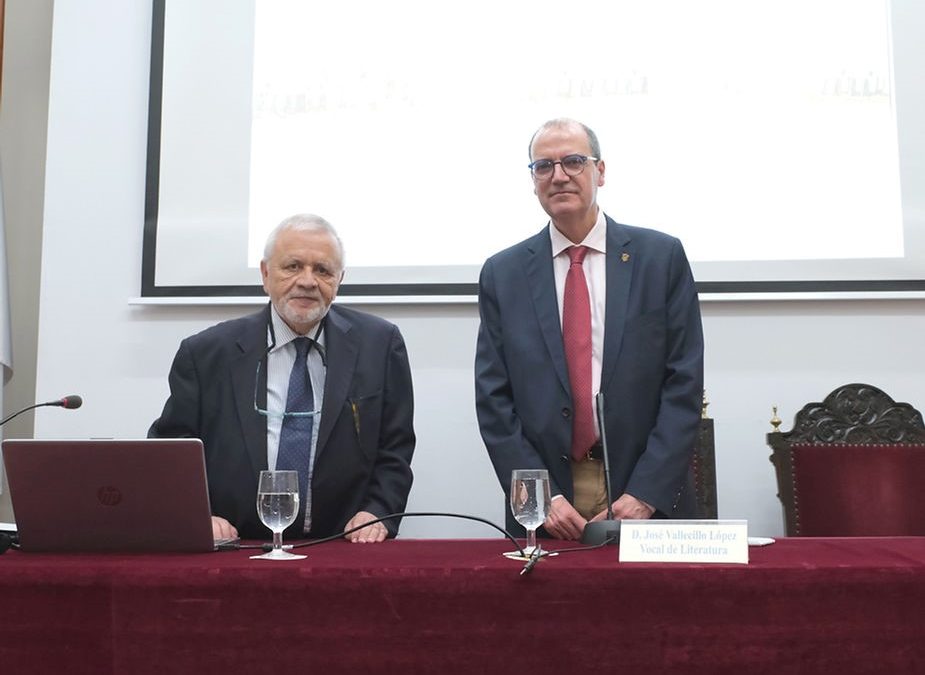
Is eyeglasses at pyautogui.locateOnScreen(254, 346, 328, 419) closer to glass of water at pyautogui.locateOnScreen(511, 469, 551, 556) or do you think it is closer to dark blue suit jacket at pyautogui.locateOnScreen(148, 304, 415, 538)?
dark blue suit jacket at pyautogui.locateOnScreen(148, 304, 415, 538)

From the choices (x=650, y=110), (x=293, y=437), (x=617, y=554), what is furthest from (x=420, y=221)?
(x=617, y=554)

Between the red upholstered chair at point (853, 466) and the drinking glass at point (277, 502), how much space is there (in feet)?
5.91

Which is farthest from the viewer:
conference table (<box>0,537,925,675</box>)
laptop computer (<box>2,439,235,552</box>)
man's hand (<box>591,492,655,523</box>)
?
man's hand (<box>591,492,655,523</box>)

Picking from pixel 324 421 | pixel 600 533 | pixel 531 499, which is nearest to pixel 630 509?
pixel 600 533

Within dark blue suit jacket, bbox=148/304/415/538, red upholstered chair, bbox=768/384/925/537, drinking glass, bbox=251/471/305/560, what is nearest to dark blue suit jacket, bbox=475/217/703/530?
dark blue suit jacket, bbox=148/304/415/538

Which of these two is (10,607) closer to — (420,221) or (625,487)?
(625,487)

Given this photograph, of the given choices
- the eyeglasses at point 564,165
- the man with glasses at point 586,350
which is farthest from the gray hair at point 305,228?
the eyeglasses at point 564,165

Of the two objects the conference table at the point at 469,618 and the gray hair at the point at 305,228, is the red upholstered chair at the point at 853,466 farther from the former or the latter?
the gray hair at the point at 305,228

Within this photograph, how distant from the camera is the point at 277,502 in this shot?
160 centimetres

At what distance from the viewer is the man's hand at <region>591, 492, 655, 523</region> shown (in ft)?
6.66

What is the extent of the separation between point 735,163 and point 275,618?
2464mm

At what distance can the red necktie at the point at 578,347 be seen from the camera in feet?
7.25

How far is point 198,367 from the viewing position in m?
2.26

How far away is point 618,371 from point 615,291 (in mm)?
200
